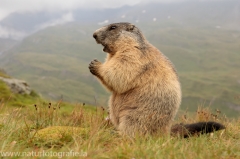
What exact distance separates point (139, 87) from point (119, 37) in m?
1.48

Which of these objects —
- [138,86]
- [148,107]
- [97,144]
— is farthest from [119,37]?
[97,144]

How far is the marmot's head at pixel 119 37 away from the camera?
7.23 m

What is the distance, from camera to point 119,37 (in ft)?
24.1

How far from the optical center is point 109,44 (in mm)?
7395

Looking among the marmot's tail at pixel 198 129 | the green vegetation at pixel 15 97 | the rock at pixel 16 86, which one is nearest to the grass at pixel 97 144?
the marmot's tail at pixel 198 129

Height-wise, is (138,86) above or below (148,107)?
above

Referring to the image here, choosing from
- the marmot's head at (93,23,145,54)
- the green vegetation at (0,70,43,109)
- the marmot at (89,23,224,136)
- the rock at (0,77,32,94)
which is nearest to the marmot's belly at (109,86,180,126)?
the marmot at (89,23,224,136)

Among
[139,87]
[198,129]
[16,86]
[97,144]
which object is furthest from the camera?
[16,86]

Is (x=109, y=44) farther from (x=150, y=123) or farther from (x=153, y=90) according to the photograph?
(x=150, y=123)

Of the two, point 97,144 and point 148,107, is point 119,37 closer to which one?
point 148,107

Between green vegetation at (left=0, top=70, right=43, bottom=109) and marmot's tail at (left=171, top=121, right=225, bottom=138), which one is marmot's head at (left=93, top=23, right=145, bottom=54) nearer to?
marmot's tail at (left=171, top=121, right=225, bottom=138)

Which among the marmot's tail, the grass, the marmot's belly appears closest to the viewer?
the grass

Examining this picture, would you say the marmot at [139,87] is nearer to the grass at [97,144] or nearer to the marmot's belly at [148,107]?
the marmot's belly at [148,107]

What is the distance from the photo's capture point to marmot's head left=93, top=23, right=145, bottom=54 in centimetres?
723
